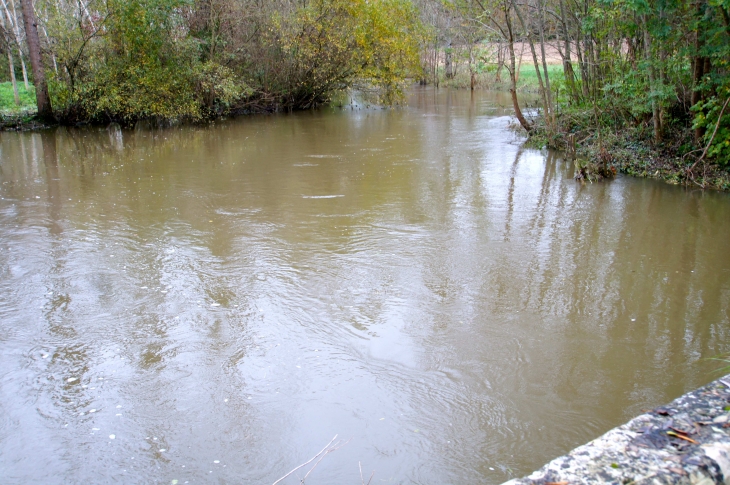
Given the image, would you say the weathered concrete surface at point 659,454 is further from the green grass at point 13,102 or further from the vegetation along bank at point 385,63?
the green grass at point 13,102

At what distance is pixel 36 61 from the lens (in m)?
19.4

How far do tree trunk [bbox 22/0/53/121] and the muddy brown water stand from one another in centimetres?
924

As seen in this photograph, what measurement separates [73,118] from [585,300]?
19.8 m

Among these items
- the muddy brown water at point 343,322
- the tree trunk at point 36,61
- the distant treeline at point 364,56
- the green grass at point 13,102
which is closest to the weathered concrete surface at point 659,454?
the muddy brown water at point 343,322

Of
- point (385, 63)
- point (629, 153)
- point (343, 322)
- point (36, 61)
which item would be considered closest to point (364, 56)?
point (385, 63)

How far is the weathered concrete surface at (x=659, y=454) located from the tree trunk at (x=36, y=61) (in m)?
21.9

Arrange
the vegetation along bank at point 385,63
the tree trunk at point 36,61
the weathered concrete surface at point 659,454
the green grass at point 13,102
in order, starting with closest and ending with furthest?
the weathered concrete surface at point 659,454 → the vegetation along bank at point 385,63 → the tree trunk at point 36,61 → the green grass at point 13,102

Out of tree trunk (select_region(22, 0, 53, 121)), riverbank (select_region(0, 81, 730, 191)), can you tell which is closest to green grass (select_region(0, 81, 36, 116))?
tree trunk (select_region(22, 0, 53, 121))

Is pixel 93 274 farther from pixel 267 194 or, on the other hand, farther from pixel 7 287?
pixel 267 194

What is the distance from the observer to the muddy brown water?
4.27 m

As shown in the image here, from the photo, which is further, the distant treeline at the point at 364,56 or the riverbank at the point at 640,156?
the riverbank at the point at 640,156

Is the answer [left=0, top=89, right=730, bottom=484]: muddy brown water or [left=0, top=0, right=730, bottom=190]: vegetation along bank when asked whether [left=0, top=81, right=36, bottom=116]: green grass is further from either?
[left=0, top=89, right=730, bottom=484]: muddy brown water

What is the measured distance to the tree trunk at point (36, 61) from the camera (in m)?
18.8

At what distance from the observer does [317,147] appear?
16766mm
